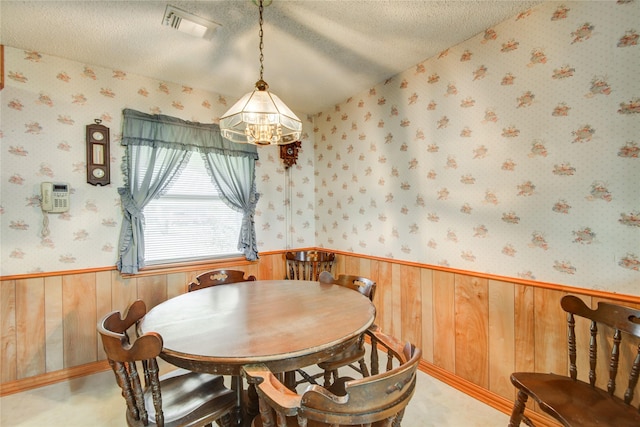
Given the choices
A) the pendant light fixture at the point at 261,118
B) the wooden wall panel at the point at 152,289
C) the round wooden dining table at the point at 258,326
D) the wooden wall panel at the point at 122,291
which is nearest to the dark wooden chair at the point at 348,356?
the round wooden dining table at the point at 258,326

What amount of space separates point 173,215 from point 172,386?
1.78 meters

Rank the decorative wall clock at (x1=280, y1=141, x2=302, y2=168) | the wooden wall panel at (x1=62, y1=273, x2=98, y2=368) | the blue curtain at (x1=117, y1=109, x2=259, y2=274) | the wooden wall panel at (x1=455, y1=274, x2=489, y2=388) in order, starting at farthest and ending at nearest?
the decorative wall clock at (x1=280, y1=141, x2=302, y2=168), the blue curtain at (x1=117, y1=109, x2=259, y2=274), the wooden wall panel at (x1=62, y1=273, x2=98, y2=368), the wooden wall panel at (x1=455, y1=274, x2=489, y2=388)

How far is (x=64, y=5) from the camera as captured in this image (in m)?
1.78

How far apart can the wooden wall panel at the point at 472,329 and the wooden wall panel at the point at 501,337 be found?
3cm

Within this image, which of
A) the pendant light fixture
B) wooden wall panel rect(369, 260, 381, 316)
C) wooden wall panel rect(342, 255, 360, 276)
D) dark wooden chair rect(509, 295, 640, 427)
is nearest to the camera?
dark wooden chair rect(509, 295, 640, 427)

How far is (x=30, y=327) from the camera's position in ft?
7.32

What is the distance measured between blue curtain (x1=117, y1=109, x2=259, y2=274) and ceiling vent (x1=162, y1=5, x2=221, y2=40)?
3.28 ft

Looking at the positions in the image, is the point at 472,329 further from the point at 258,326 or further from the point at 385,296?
the point at 258,326

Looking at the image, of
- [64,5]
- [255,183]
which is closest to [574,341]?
[255,183]

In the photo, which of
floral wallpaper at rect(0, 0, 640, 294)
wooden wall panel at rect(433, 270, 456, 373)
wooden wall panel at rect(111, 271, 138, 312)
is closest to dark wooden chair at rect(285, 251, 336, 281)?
floral wallpaper at rect(0, 0, 640, 294)

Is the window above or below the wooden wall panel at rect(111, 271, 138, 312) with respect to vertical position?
above

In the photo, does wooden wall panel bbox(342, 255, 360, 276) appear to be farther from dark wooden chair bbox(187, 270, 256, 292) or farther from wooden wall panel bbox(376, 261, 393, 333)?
dark wooden chair bbox(187, 270, 256, 292)

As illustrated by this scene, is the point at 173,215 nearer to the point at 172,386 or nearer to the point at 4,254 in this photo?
the point at 4,254

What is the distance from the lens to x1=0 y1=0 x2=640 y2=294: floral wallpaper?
158 centimetres
